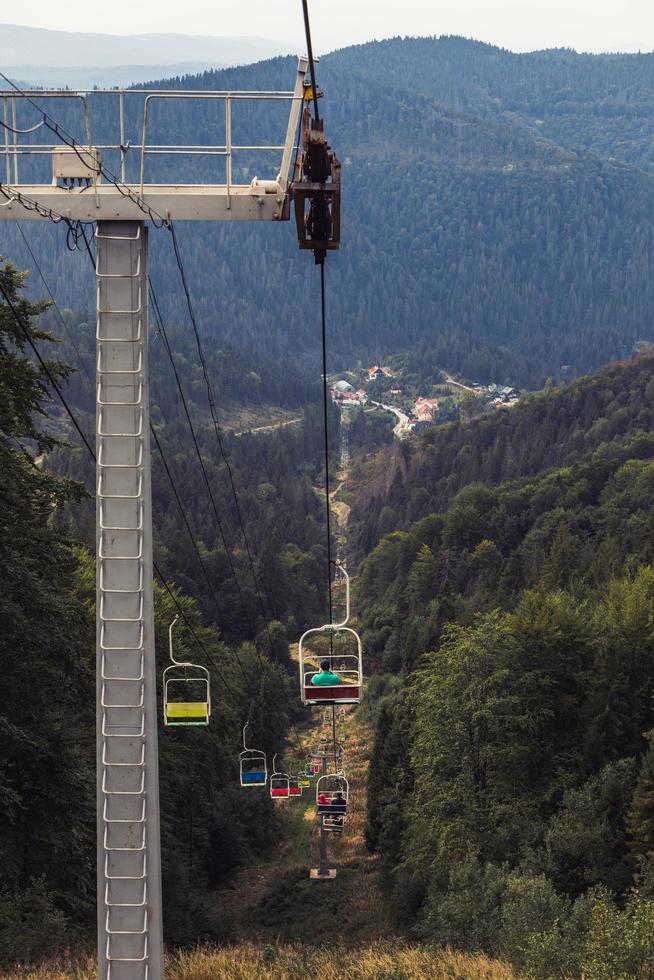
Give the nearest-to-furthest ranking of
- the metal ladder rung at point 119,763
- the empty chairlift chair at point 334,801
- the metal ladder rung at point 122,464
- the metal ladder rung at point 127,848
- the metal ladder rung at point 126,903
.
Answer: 1. the metal ladder rung at point 122,464
2. the metal ladder rung at point 119,763
3. the metal ladder rung at point 127,848
4. the metal ladder rung at point 126,903
5. the empty chairlift chair at point 334,801

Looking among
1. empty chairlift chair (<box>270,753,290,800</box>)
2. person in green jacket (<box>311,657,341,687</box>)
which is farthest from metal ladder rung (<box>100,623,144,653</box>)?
empty chairlift chair (<box>270,753,290,800</box>)

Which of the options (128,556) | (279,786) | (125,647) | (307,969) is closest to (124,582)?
(128,556)

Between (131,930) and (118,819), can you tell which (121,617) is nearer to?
(118,819)

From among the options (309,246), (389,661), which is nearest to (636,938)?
(309,246)

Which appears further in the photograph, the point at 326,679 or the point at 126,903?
the point at 326,679

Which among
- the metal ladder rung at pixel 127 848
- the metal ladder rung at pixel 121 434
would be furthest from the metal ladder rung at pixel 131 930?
the metal ladder rung at pixel 121 434

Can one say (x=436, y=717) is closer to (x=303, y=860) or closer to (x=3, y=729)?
(x=303, y=860)

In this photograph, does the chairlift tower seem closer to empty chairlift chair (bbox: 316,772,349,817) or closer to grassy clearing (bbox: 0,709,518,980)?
grassy clearing (bbox: 0,709,518,980)

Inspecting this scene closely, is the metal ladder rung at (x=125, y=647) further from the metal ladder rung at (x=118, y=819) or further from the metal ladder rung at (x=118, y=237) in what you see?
the metal ladder rung at (x=118, y=237)

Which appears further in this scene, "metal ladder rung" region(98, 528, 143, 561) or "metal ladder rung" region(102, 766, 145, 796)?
"metal ladder rung" region(102, 766, 145, 796)
